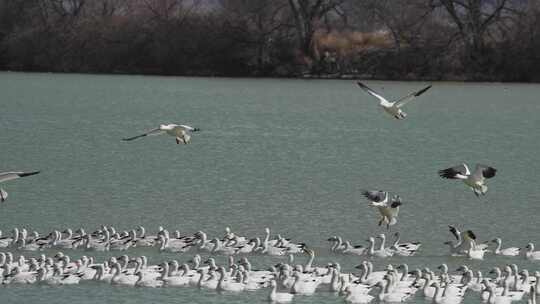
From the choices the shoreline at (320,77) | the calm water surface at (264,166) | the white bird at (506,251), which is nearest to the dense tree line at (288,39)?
the shoreline at (320,77)

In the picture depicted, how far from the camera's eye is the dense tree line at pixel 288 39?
7412 centimetres

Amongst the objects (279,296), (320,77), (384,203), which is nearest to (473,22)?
(320,77)

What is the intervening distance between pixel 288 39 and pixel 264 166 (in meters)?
43.2

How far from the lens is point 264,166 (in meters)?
35.3

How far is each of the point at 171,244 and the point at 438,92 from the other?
47.6 metres

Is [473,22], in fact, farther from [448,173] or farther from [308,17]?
[448,173]

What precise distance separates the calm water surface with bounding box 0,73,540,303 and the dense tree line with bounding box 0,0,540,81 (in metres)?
9.12

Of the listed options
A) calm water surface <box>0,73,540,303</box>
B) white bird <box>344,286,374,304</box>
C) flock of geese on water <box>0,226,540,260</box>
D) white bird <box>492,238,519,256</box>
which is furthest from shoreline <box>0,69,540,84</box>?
white bird <box>344,286,374,304</box>

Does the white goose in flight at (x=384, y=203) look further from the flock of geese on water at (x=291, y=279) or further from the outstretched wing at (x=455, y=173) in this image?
the flock of geese on water at (x=291, y=279)

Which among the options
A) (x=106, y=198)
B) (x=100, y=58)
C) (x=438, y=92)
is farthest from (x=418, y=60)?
(x=106, y=198)

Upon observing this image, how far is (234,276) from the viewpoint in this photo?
19.4 metres

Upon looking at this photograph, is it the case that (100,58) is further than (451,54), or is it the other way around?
(100,58)

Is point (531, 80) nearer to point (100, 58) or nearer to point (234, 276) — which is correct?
point (100, 58)

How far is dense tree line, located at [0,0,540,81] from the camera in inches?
2918
